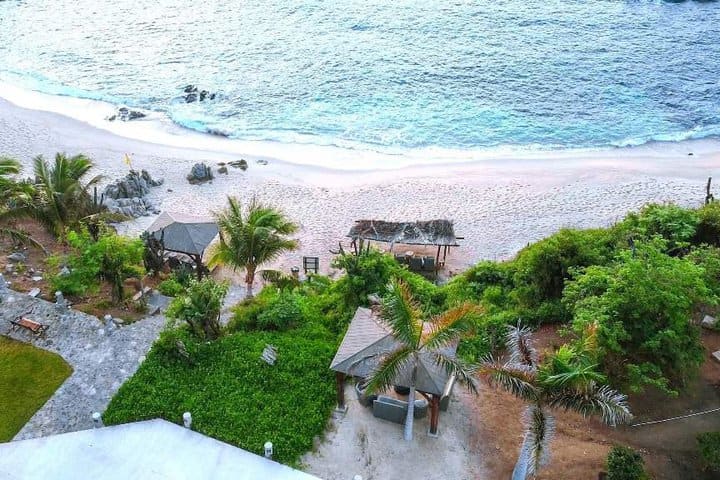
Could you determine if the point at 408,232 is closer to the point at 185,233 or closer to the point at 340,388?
the point at 185,233

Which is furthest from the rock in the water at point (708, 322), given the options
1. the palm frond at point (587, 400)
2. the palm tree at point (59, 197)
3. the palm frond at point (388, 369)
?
the palm tree at point (59, 197)

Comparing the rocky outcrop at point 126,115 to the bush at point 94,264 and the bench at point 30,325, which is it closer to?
the bush at point 94,264

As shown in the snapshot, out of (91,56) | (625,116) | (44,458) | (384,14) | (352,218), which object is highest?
(384,14)

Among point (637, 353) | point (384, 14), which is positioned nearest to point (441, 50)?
point (384, 14)

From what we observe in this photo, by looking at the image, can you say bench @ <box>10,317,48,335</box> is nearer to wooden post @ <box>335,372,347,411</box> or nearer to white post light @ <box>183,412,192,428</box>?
white post light @ <box>183,412,192,428</box>

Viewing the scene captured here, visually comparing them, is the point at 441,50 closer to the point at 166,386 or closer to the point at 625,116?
the point at 625,116

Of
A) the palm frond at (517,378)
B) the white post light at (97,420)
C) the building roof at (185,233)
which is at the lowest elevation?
the white post light at (97,420)
